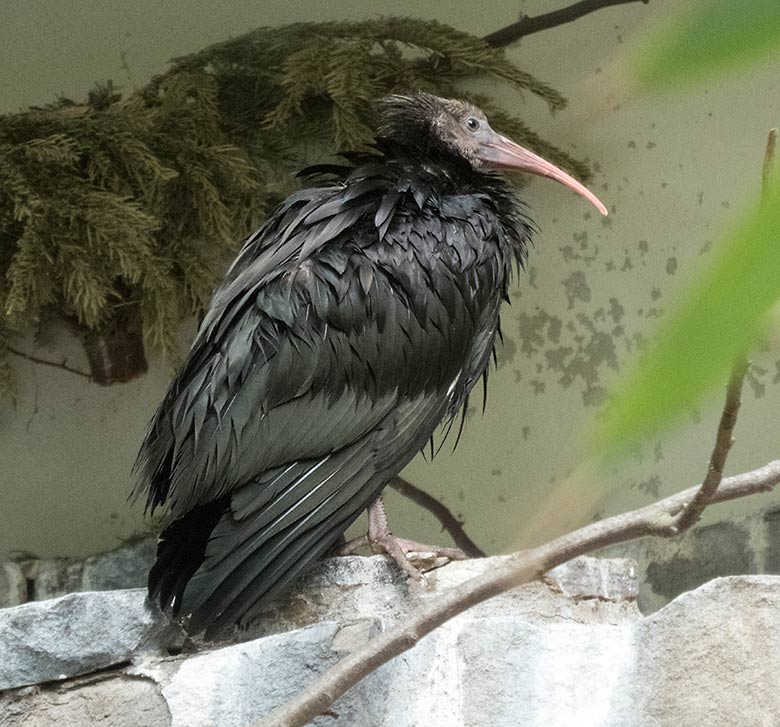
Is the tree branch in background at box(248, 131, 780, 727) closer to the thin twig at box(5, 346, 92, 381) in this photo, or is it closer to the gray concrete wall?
the gray concrete wall

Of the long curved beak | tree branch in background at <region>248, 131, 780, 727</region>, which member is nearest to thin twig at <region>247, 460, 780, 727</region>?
tree branch in background at <region>248, 131, 780, 727</region>

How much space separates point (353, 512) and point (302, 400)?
224 mm

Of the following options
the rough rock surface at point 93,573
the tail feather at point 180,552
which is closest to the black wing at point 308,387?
the tail feather at point 180,552

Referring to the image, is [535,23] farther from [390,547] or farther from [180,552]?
[180,552]

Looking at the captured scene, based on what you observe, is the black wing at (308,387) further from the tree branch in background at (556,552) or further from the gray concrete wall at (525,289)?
the gray concrete wall at (525,289)

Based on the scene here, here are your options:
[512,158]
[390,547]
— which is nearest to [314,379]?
[390,547]

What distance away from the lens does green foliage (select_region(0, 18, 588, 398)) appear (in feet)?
10.2

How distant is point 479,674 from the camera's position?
74.7 inches

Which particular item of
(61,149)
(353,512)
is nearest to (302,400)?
(353,512)

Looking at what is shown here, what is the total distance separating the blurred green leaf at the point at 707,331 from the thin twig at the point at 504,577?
1.24 ft

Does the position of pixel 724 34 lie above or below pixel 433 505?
above

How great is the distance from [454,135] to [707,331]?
2.58 m

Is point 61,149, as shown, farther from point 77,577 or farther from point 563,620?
point 563,620

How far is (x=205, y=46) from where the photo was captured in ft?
12.3
